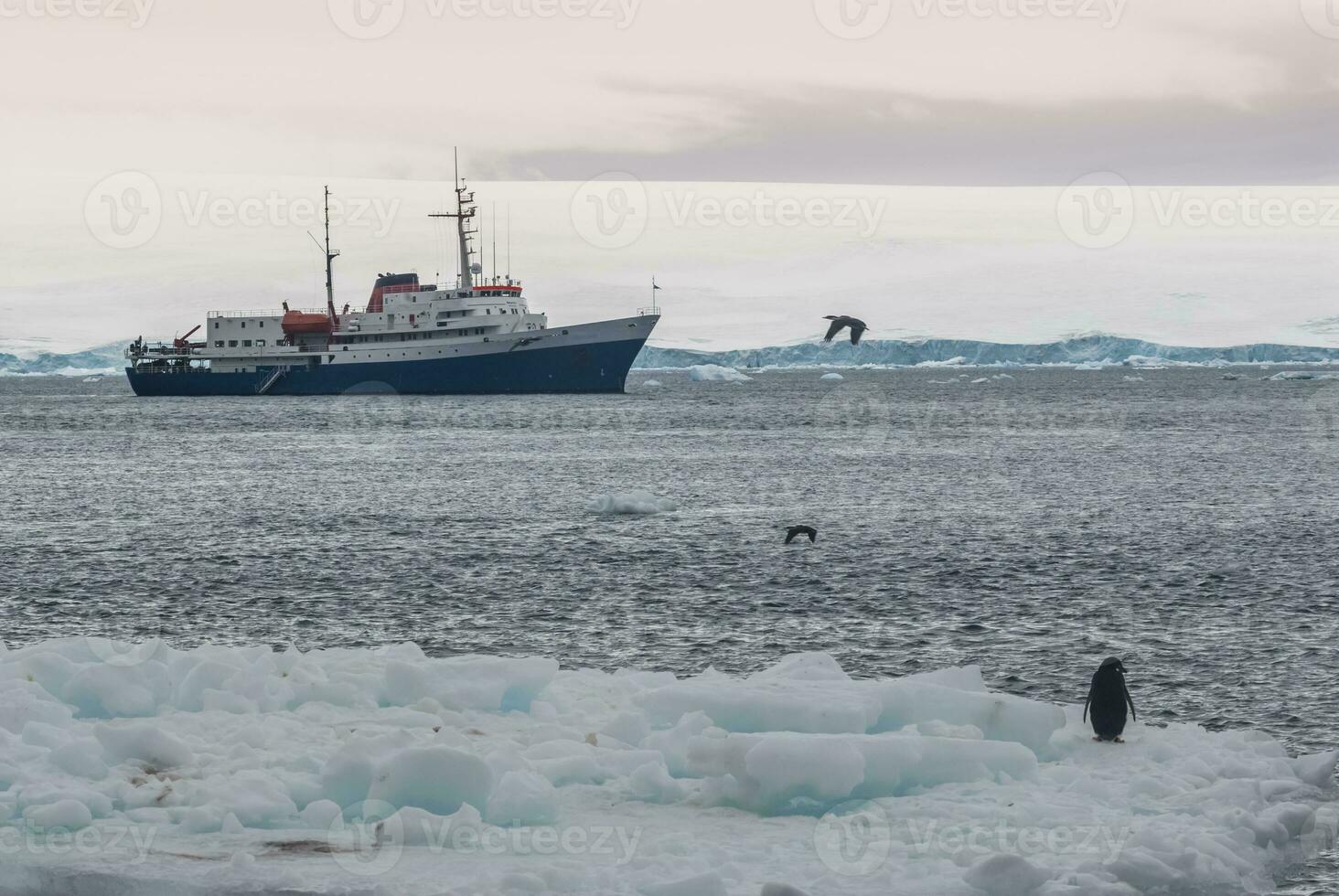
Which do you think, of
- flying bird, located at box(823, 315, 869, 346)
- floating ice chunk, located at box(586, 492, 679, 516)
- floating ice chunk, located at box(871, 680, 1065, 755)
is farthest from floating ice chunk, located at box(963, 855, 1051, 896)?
floating ice chunk, located at box(586, 492, 679, 516)

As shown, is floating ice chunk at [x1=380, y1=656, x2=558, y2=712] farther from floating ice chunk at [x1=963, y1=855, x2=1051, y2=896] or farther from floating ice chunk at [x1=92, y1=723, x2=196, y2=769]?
floating ice chunk at [x1=963, y1=855, x2=1051, y2=896]

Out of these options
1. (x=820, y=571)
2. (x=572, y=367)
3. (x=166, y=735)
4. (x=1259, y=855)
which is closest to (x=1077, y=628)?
(x=820, y=571)

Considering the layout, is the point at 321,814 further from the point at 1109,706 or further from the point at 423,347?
the point at 423,347

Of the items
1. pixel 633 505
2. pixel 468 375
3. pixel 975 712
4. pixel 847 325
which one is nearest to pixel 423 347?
pixel 468 375

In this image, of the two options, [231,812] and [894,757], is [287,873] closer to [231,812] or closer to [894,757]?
[231,812]

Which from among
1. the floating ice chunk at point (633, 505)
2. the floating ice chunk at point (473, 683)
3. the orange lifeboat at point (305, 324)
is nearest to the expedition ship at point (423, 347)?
the orange lifeboat at point (305, 324)

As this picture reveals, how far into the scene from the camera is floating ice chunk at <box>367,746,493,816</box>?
9.30m

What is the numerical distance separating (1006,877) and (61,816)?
5834mm

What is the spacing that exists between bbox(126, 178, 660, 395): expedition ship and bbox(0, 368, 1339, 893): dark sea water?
35.8m

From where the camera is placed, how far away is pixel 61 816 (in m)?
8.84

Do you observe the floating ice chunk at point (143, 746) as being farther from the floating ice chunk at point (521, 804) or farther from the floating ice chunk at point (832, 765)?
the floating ice chunk at point (832, 765)

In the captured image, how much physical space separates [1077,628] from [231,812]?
12671 mm

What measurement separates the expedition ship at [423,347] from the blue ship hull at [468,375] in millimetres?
90

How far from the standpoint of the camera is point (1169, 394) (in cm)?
11731
